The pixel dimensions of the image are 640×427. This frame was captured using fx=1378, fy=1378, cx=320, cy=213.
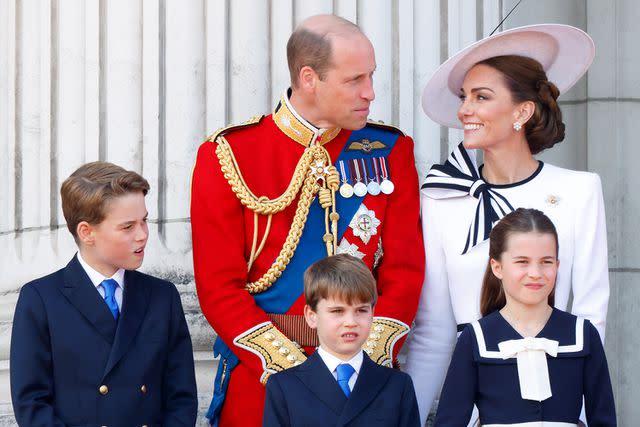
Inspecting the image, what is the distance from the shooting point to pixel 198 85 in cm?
529

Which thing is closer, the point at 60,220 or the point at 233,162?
the point at 233,162

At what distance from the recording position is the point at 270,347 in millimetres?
4398

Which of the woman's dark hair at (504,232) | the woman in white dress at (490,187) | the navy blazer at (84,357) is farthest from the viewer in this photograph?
the woman in white dress at (490,187)

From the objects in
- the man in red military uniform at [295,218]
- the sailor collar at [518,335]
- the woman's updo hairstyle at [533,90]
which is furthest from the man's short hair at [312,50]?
the sailor collar at [518,335]

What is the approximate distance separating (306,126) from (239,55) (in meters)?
0.76

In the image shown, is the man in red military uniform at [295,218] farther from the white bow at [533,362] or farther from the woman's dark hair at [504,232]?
the white bow at [533,362]

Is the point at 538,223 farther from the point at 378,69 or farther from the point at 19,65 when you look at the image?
the point at 19,65

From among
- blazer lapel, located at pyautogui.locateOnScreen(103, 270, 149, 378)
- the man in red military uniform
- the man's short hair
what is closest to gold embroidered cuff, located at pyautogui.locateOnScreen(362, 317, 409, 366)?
the man in red military uniform

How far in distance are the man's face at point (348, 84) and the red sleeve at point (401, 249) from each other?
0.86 ft

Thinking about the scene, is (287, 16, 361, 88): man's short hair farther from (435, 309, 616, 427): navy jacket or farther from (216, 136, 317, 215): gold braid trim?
(435, 309, 616, 427): navy jacket

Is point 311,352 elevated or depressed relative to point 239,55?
depressed

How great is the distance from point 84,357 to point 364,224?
1052 mm

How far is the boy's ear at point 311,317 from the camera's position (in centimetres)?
421

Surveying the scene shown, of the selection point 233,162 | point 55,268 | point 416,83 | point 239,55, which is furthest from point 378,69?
point 55,268
